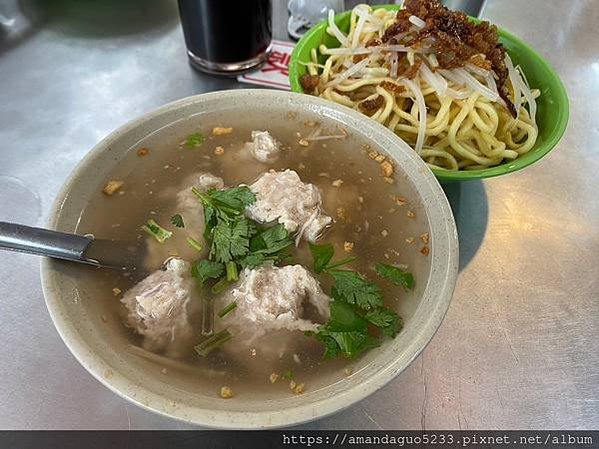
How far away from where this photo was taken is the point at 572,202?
1.69 metres

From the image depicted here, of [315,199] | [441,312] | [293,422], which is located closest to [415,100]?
[315,199]

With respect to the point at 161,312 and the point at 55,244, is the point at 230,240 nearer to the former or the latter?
the point at 161,312

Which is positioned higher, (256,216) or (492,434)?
(256,216)

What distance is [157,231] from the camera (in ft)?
3.61

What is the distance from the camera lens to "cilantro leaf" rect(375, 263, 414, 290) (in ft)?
3.36

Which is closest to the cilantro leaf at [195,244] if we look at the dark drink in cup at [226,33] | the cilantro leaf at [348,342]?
the cilantro leaf at [348,342]

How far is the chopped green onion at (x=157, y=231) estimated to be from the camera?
3.58 ft

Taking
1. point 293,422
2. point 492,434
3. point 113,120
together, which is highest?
point 293,422

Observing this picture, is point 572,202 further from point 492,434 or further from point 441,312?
point 441,312

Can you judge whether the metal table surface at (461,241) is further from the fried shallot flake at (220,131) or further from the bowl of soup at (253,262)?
the fried shallot flake at (220,131)

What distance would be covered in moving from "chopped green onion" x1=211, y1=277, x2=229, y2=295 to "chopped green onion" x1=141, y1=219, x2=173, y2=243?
16cm

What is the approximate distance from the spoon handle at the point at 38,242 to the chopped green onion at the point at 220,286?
262mm

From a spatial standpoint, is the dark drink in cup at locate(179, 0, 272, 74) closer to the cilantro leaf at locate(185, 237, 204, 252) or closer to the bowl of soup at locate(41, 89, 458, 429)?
the bowl of soup at locate(41, 89, 458, 429)

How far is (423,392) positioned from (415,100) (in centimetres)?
84
